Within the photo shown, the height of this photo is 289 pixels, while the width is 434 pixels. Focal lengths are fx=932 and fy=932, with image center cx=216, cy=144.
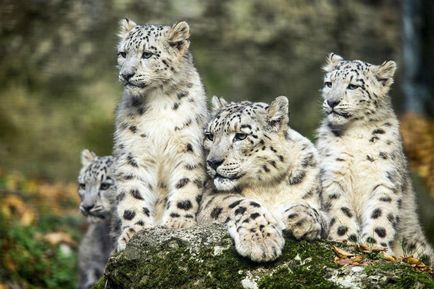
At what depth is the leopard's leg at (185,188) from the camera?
9.27 metres

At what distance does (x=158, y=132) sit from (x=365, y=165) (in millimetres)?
2360

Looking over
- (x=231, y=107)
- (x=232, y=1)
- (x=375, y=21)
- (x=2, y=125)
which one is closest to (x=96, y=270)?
(x=231, y=107)

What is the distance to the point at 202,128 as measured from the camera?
32.3 ft

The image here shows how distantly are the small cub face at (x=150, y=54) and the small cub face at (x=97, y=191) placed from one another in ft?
7.37

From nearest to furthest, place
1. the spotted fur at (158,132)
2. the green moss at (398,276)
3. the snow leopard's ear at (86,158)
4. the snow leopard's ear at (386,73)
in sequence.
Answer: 1. the green moss at (398,276)
2. the spotted fur at (158,132)
3. the snow leopard's ear at (386,73)
4. the snow leopard's ear at (86,158)

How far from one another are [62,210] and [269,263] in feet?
35.9

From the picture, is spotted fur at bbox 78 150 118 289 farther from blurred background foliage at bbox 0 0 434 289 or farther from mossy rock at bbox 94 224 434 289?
blurred background foliage at bbox 0 0 434 289

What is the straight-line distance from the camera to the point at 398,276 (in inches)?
293

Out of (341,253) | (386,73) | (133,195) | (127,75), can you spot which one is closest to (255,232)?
(341,253)

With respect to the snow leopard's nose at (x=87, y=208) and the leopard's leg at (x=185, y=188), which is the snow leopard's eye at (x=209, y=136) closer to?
the leopard's leg at (x=185, y=188)

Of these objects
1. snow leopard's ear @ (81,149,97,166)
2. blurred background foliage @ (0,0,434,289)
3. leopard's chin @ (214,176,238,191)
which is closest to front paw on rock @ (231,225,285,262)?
leopard's chin @ (214,176,238,191)

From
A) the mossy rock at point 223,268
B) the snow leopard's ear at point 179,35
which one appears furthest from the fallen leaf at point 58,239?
the mossy rock at point 223,268

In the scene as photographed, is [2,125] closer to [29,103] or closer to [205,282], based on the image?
[29,103]

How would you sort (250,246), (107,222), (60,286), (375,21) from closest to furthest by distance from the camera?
1. (250,246)
2. (107,222)
3. (60,286)
4. (375,21)
